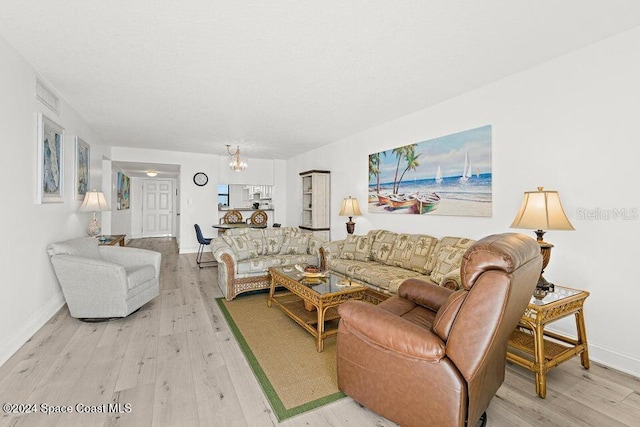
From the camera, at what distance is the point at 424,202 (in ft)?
12.9

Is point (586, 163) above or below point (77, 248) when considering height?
above

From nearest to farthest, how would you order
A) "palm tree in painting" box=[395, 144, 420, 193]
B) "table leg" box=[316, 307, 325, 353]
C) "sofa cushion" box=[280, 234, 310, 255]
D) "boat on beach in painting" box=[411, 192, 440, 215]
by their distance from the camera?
"table leg" box=[316, 307, 325, 353] → "boat on beach in painting" box=[411, 192, 440, 215] → "palm tree in painting" box=[395, 144, 420, 193] → "sofa cushion" box=[280, 234, 310, 255]

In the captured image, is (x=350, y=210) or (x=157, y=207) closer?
(x=350, y=210)

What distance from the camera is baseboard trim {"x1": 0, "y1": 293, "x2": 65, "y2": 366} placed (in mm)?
2311

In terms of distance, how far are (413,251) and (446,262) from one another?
0.61 metres

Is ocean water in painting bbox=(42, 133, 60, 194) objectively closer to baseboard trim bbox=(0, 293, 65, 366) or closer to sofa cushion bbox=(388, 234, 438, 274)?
baseboard trim bbox=(0, 293, 65, 366)

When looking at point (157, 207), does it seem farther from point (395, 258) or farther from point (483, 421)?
point (483, 421)

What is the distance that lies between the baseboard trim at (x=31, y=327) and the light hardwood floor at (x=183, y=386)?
5 cm

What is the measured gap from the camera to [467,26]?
84.4 inches

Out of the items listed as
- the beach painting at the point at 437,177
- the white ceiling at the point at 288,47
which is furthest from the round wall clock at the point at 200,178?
the beach painting at the point at 437,177

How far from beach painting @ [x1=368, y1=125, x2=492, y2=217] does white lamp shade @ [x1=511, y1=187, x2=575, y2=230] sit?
0.87 meters

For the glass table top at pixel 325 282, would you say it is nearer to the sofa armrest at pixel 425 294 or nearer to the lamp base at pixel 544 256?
the sofa armrest at pixel 425 294

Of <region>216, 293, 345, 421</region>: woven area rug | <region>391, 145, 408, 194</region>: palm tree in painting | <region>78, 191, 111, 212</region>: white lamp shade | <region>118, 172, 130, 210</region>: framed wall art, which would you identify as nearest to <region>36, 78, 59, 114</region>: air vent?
<region>78, 191, 111, 212</region>: white lamp shade

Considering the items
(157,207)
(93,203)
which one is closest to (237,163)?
(93,203)
